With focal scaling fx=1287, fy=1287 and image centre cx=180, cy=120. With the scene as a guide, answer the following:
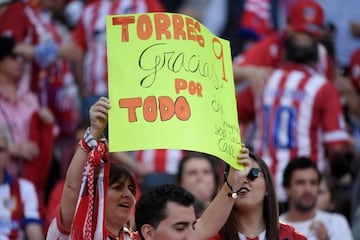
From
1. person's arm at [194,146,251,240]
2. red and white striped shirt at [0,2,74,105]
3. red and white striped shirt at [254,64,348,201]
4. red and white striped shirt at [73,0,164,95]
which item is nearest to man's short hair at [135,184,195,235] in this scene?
person's arm at [194,146,251,240]

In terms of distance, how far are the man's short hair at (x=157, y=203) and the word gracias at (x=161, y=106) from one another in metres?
0.62

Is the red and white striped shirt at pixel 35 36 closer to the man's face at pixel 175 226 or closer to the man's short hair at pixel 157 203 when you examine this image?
the man's short hair at pixel 157 203

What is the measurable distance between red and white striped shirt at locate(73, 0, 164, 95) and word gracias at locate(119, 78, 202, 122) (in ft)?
17.8

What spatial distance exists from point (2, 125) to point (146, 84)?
4.04 m

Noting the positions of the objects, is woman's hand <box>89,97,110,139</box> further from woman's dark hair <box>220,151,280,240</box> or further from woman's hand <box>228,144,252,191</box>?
woman's dark hair <box>220,151,280,240</box>

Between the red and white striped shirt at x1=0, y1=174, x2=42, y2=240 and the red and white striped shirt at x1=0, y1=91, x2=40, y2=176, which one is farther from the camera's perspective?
the red and white striped shirt at x1=0, y1=91, x2=40, y2=176

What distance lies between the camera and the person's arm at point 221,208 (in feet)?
20.2

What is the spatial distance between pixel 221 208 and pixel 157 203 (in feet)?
1.19

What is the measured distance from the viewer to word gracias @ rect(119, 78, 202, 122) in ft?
19.2

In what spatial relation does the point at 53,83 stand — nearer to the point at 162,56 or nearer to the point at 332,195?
the point at 332,195

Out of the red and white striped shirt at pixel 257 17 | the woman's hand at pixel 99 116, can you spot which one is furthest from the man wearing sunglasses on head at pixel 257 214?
the red and white striped shirt at pixel 257 17

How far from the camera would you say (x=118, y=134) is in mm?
5770

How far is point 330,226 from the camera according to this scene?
8.61 meters

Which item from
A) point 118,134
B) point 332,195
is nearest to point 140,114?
point 118,134
